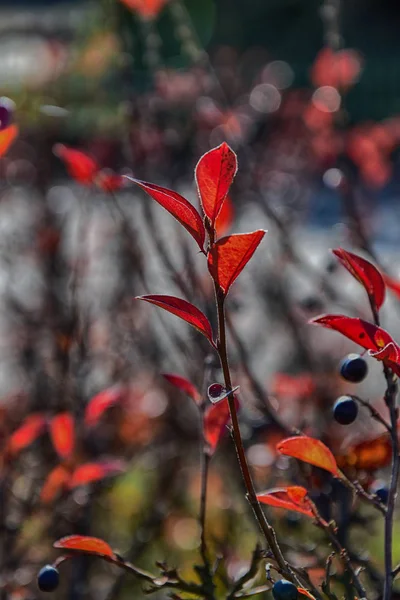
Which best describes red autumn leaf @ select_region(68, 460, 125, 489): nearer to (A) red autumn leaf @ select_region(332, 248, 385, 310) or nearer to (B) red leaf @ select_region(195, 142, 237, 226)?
(A) red autumn leaf @ select_region(332, 248, 385, 310)

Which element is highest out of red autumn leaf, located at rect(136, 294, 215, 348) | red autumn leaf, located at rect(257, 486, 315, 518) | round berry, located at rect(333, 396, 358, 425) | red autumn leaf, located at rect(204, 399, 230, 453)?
red autumn leaf, located at rect(136, 294, 215, 348)

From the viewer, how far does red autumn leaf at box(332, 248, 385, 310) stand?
110 centimetres

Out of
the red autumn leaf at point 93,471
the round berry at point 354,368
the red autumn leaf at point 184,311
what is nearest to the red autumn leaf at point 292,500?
the round berry at point 354,368

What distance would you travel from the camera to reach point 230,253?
931mm

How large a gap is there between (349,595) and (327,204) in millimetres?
9739

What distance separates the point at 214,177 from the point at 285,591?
0.46 metres

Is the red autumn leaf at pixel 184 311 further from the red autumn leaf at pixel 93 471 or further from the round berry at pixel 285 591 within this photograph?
the red autumn leaf at pixel 93 471

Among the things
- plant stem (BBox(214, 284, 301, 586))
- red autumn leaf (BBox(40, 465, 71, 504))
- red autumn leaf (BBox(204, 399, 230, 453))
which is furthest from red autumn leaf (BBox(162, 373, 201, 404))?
red autumn leaf (BBox(40, 465, 71, 504))

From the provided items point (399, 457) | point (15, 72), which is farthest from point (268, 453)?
point (15, 72)

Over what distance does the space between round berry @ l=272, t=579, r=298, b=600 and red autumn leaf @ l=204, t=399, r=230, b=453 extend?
1.26ft

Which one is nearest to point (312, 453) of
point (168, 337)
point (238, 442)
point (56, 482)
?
point (238, 442)

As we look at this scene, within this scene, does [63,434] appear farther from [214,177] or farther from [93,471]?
[214,177]

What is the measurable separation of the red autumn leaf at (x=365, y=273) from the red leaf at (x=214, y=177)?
198 mm

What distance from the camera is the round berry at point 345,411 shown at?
116 centimetres
